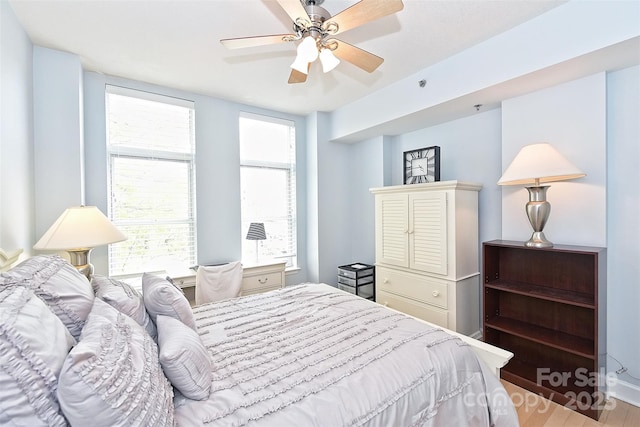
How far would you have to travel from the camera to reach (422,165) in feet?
10.6

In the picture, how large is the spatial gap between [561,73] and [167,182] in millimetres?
3631

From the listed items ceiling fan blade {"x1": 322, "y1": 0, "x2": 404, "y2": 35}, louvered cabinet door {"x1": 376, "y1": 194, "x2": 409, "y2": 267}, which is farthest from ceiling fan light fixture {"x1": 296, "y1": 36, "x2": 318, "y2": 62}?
louvered cabinet door {"x1": 376, "y1": 194, "x2": 409, "y2": 267}

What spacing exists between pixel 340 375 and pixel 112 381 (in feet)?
2.69

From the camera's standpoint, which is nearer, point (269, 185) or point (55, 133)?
point (55, 133)

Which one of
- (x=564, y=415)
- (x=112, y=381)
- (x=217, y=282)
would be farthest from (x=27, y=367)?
(x=564, y=415)

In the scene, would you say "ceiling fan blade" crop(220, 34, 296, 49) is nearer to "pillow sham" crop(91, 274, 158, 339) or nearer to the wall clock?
"pillow sham" crop(91, 274, 158, 339)

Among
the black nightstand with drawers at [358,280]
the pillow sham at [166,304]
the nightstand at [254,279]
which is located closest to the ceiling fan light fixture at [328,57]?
the pillow sham at [166,304]

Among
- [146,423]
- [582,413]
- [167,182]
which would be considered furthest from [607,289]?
[167,182]

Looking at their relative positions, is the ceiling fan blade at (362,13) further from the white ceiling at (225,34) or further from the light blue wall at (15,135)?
the light blue wall at (15,135)

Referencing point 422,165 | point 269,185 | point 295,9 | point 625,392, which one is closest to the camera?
point 295,9

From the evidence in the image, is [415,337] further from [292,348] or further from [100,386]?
[100,386]

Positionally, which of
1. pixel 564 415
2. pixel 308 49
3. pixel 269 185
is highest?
pixel 308 49

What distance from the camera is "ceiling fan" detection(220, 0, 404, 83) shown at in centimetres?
141

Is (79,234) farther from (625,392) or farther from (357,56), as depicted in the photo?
(625,392)
